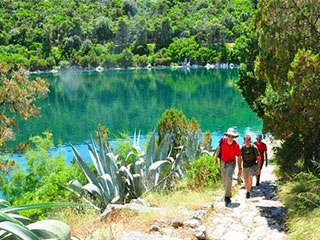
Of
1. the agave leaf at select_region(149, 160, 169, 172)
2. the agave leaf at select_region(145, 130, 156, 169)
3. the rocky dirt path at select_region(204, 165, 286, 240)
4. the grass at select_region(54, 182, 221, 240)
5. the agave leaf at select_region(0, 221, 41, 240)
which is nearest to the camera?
the agave leaf at select_region(0, 221, 41, 240)

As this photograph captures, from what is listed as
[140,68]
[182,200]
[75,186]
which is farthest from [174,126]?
[140,68]

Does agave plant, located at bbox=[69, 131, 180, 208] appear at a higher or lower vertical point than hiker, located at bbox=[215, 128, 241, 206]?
lower

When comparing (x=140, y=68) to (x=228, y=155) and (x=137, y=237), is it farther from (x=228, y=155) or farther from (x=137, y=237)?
(x=137, y=237)

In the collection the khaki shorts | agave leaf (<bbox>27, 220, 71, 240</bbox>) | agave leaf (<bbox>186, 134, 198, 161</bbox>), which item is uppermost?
agave leaf (<bbox>27, 220, 71, 240</bbox>)

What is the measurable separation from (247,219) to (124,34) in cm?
11756

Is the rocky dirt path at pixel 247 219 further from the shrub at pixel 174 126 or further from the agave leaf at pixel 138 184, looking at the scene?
the shrub at pixel 174 126

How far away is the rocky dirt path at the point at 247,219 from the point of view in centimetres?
553

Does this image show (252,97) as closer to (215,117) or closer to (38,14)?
(215,117)

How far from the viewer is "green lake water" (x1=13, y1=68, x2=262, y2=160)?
102ft

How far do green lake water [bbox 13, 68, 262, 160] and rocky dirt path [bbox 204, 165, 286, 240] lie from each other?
16370 mm

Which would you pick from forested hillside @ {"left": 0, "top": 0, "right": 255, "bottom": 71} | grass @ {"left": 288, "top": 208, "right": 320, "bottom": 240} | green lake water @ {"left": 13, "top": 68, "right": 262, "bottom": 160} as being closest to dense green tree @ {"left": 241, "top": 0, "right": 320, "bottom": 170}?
grass @ {"left": 288, "top": 208, "right": 320, "bottom": 240}

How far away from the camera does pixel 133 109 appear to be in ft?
138

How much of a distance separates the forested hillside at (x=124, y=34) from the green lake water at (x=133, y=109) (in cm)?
3793

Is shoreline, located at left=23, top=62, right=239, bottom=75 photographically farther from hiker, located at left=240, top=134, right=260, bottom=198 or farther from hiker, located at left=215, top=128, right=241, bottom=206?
hiker, located at left=215, top=128, right=241, bottom=206
